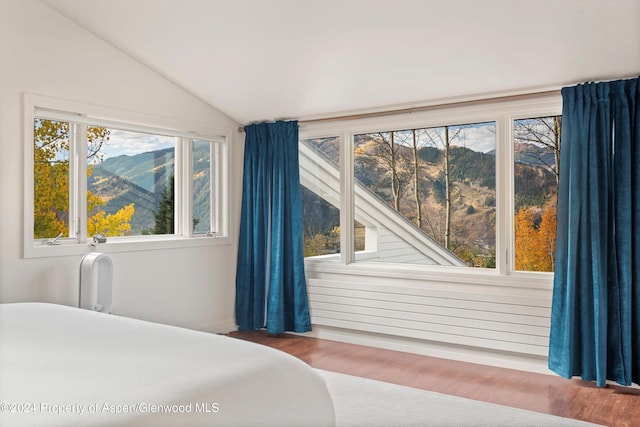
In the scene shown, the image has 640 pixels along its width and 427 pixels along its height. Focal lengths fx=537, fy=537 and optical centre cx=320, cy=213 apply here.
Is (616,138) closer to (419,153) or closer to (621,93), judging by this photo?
(621,93)

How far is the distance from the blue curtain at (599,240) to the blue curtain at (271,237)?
2.19 meters

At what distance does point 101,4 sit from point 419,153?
2.62 meters

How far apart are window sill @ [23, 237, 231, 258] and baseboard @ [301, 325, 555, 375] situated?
127 cm

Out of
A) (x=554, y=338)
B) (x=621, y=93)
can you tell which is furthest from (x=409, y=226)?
(x=621, y=93)

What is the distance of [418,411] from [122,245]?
8.29ft

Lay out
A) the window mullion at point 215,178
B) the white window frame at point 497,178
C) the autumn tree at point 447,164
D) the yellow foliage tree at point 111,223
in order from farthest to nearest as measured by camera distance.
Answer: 1. the window mullion at point 215,178
2. the autumn tree at point 447,164
3. the yellow foliage tree at point 111,223
4. the white window frame at point 497,178

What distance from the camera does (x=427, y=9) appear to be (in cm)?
311

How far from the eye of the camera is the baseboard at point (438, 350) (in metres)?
3.80

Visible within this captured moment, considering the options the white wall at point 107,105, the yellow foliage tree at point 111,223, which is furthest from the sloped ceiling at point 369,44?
the yellow foliage tree at point 111,223

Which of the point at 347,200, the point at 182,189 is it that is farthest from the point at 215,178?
the point at 347,200

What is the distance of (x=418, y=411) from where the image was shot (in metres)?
3.01

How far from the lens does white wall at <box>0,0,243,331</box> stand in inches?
137

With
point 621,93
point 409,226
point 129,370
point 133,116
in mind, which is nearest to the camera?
point 129,370

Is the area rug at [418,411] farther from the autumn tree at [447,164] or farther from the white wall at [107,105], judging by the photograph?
the white wall at [107,105]
